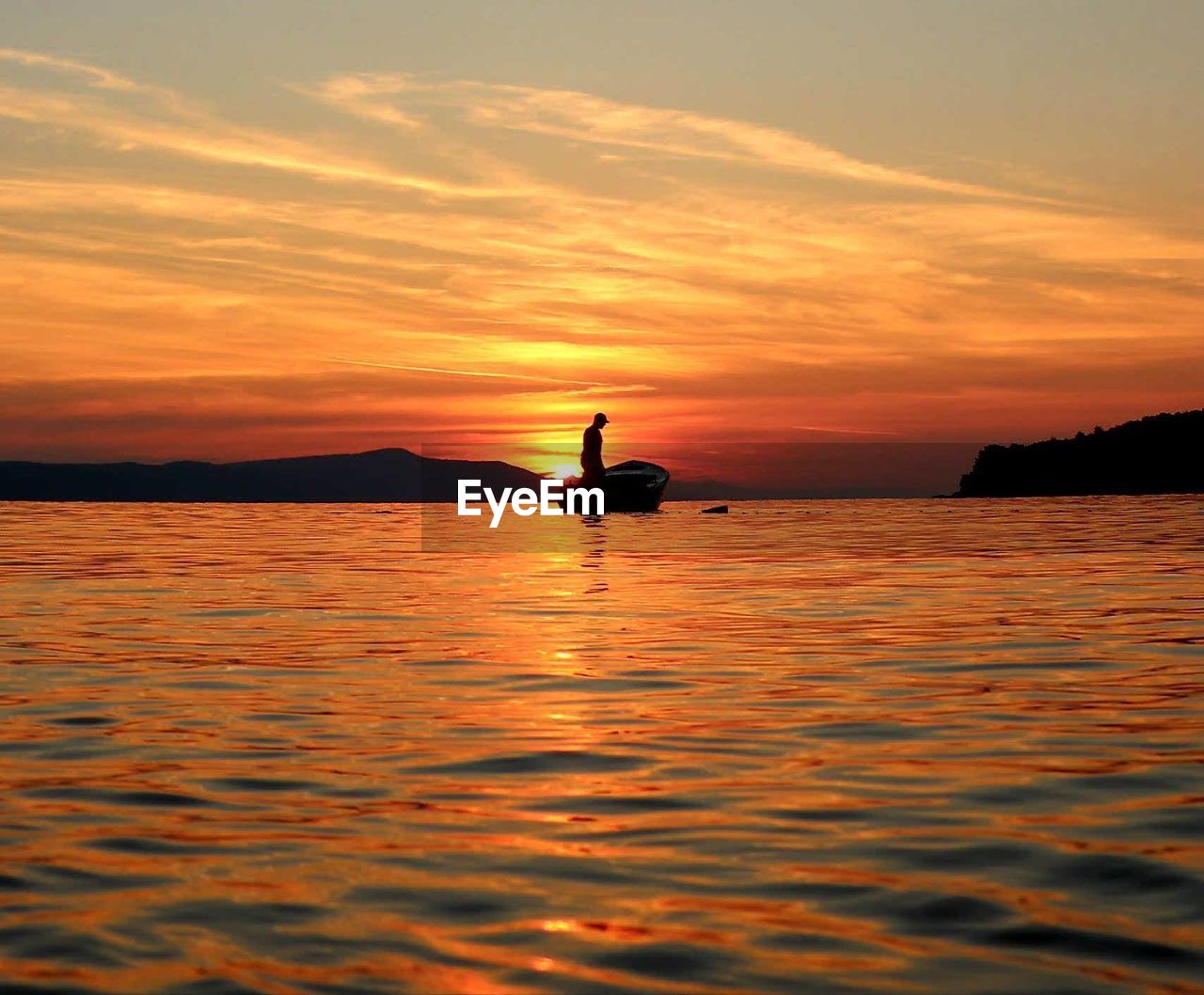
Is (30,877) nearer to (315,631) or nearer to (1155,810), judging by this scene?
(1155,810)

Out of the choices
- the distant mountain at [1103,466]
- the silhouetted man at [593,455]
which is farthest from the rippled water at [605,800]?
the distant mountain at [1103,466]

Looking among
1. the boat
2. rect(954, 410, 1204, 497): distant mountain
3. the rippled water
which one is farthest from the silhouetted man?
rect(954, 410, 1204, 497): distant mountain

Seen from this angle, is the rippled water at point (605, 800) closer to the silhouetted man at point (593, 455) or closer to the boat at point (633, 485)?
the silhouetted man at point (593, 455)

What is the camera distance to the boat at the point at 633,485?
176ft

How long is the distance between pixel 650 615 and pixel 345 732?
7974 mm

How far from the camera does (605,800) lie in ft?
25.4

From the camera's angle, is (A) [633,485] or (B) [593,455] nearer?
(B) [593,455]

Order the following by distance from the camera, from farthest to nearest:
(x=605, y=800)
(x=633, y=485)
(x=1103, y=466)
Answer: (x=1103, y=466)
(x=633, y=485)
(x=605, y=800)

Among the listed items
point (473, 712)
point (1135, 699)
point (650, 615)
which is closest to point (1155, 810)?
point (1135, 699)

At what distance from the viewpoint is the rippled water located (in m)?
5.31

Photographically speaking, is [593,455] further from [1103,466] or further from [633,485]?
[1103,466]

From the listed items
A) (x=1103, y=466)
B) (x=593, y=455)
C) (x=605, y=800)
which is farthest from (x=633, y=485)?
(x=1103, y=466)

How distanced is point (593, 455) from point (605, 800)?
38.9 meters

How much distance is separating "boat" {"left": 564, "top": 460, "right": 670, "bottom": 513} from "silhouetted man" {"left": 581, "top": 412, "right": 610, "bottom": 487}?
1122 mm
